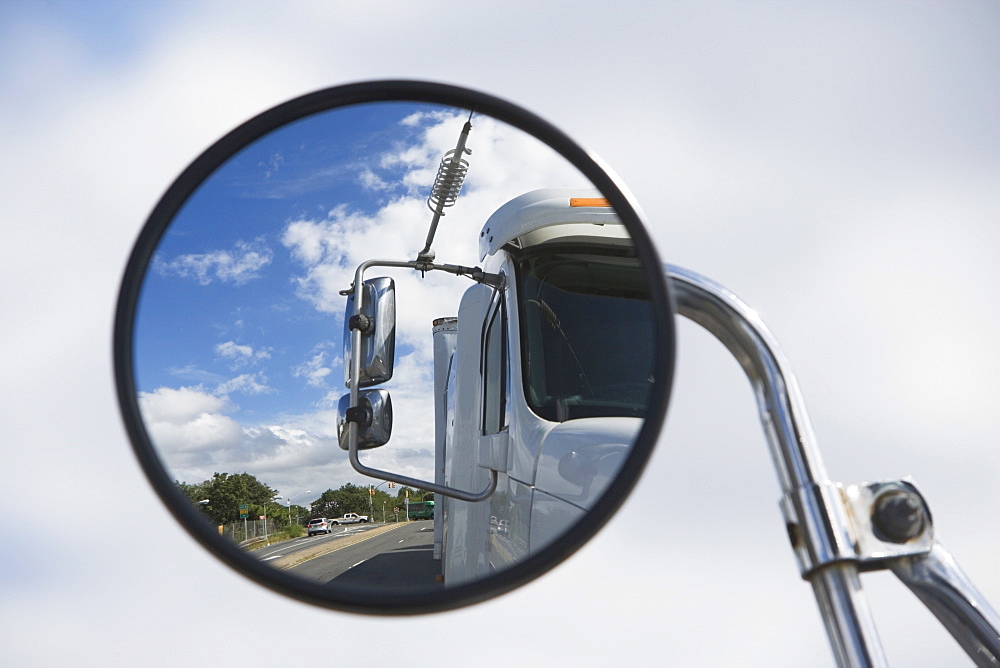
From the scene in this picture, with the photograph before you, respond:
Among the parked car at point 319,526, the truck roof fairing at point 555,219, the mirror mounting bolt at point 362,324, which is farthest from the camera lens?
the truck roof fairing at point 555,219

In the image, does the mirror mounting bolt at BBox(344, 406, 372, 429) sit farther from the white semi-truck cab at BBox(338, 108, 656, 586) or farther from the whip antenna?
the whip antenna

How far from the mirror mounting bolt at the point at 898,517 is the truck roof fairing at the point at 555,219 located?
4.98ft

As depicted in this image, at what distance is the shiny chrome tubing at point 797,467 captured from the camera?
1.11 metres

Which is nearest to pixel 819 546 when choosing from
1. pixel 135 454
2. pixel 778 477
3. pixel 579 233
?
pixel 778 477

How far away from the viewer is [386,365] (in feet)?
8.46

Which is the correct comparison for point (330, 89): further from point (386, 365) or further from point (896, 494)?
point (386, 365)

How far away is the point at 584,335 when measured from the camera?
2.78 meters

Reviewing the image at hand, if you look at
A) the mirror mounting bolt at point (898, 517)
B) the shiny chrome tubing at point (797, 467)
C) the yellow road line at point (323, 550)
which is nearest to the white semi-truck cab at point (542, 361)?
the yellow road line at point (323, 550)

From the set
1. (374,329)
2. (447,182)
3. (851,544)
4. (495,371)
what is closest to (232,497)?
(374,329)

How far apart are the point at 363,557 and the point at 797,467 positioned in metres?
1.26

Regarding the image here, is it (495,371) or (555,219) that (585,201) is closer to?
(555,219)

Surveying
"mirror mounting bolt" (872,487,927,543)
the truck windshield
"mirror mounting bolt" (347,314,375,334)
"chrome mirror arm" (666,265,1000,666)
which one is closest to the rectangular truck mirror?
"mirror mounting bolt" (347,314,375,334)

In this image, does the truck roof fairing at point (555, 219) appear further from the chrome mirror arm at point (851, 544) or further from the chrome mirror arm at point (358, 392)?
the chrome mirror arm at point (851, 544)

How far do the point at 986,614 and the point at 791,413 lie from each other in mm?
375
